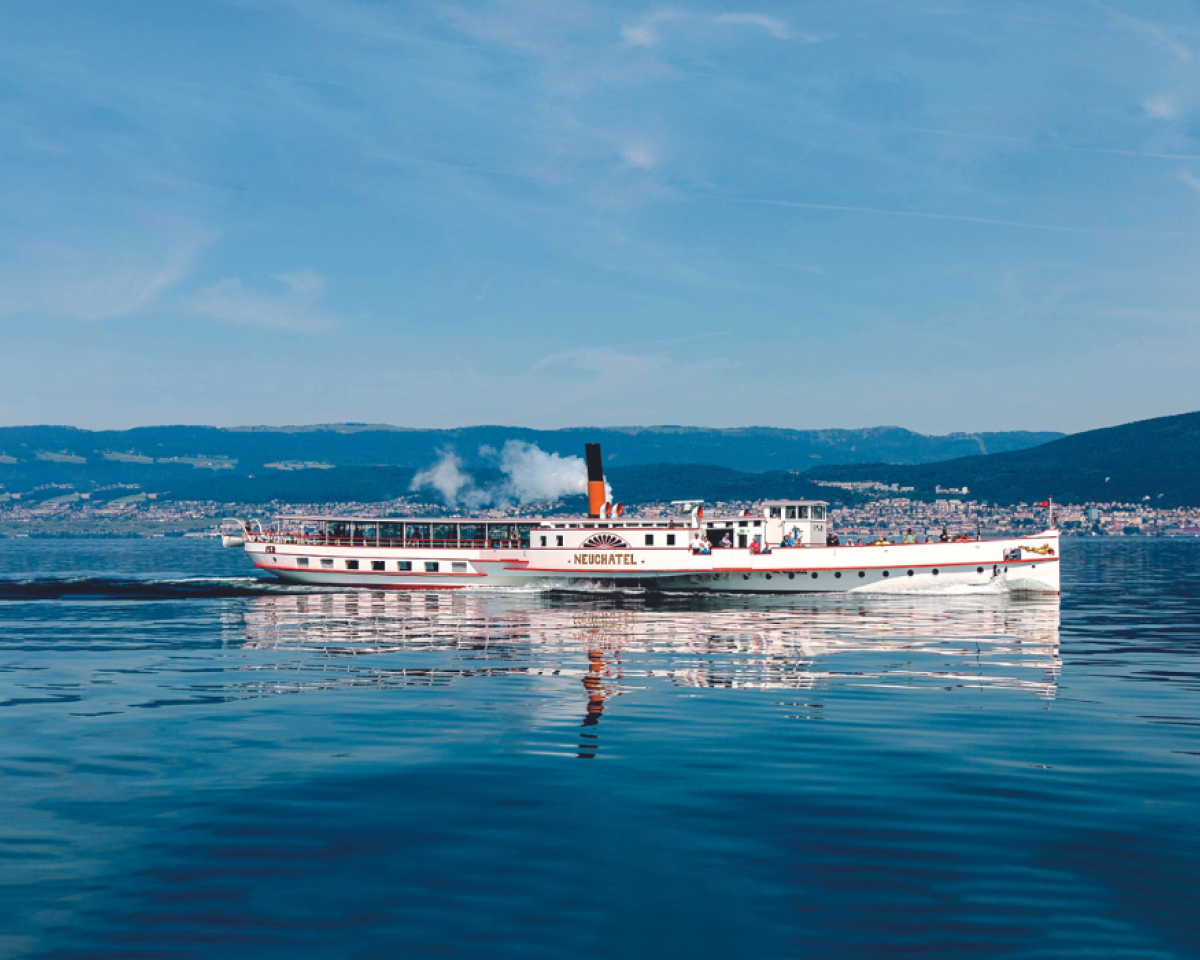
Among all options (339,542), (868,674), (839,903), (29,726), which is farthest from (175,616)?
(839,903)

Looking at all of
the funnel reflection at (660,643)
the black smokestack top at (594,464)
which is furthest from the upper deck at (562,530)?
the funnel reflection at (660,643)

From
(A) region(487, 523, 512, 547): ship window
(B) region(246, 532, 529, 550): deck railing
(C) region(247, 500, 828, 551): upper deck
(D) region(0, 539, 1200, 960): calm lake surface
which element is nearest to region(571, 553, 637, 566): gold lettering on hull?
(C) region(247, 500, 828, 551): upper deck

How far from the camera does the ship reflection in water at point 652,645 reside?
29125 mm

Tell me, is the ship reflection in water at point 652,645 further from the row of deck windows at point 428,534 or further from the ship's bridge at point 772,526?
the row of deck windows at point 428,534

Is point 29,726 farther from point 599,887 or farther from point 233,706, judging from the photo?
point 599,887

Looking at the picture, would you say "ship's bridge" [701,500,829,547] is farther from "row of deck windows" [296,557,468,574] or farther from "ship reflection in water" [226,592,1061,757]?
"row of deck windows" [296,557,468,574]

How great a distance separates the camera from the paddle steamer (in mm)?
64688

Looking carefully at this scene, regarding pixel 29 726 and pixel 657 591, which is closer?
pixel 29 726

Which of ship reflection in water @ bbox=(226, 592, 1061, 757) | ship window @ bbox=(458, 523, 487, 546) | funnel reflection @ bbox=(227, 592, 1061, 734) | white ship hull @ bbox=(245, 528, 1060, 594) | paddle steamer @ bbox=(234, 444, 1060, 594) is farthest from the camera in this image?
ship window @ bbox=(458, 523, 487, 546)

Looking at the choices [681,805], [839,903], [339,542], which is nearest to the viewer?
[839,903]

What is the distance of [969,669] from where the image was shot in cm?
3142

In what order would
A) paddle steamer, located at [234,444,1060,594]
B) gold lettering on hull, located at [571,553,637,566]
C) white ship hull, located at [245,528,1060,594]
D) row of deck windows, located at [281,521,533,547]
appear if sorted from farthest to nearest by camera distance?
1. row of deck windows, located at [281,521,533,547]
2. gold lettering on hull, located at [571,553,637,566]
3. paddle steamer, located at [234,444,1060,594]
4. white ship hull, located at [245,528,1060,594]

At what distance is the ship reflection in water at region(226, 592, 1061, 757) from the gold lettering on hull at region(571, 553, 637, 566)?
784 centimetres

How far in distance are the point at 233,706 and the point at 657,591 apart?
152 feet
